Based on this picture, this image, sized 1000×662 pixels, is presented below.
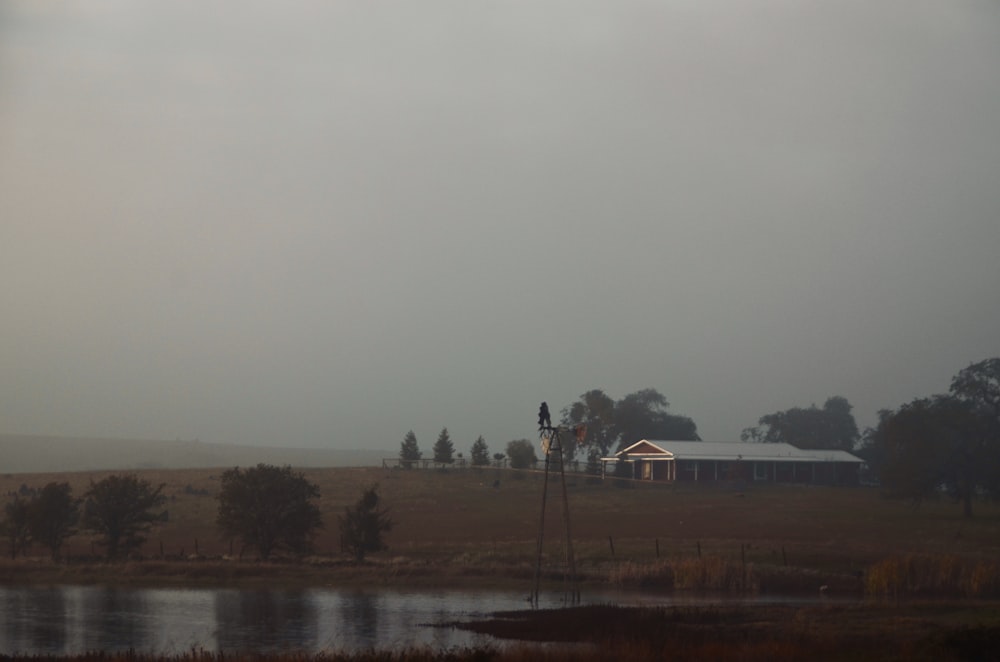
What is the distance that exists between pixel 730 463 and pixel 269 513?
6108 centimetres

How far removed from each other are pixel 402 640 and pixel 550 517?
155 feet

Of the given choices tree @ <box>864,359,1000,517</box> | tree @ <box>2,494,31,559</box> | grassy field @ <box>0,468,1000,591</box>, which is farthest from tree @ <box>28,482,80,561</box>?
tree @ <box>864,359,1000,517</box>

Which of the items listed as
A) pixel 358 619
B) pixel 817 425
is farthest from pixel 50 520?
pixel 817 425

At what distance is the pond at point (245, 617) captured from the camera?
22234 millimetres

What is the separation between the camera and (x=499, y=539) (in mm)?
52875

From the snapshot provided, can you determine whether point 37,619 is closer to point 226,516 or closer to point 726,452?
point 226,516

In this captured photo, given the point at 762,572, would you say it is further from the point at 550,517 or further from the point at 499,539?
the point at 550,517

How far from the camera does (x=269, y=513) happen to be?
4222 centimetres

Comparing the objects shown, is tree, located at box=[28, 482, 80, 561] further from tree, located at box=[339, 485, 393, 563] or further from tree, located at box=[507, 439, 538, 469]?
tree, located at box=[507, 439, 538, 469]

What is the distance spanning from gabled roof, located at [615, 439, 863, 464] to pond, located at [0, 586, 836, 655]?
64.0 m

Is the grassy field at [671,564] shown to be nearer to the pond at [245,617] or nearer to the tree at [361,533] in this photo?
the tree at [361,533]

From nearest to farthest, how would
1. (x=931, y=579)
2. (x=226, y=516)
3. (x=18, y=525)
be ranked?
(x=931, y=579) → (x=18, y=525) → (x=226, y=516)

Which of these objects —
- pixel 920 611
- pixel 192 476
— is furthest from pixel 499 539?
pixel 192 476

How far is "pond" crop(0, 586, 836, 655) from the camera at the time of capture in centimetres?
2223
